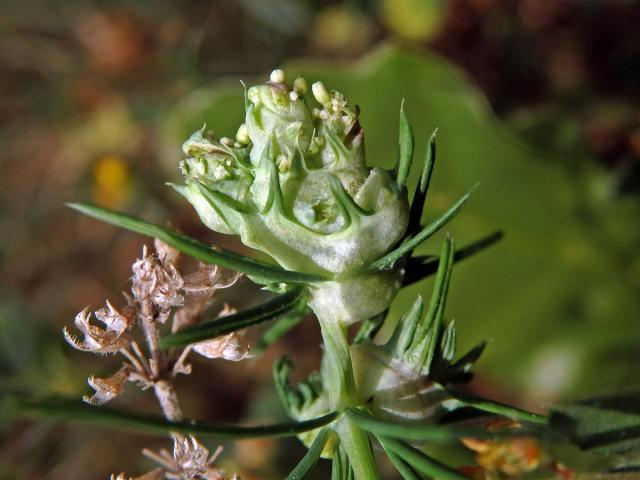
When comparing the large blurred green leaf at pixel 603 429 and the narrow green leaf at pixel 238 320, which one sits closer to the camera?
the narrow green leaf at pixel 238 320

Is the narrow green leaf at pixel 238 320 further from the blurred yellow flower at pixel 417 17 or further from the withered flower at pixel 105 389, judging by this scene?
the blurred yellow flower at pixel 417 17

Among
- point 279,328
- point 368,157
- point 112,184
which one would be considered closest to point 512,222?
point 368,157

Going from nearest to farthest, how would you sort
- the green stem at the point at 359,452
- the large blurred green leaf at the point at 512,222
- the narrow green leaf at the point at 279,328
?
the green stem at the point at 359,452 < the narrow green leaf at the point at 279,328 < the large blurred green leaf at the point at 512,222

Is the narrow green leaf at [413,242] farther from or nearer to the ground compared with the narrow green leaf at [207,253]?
farther from the ground

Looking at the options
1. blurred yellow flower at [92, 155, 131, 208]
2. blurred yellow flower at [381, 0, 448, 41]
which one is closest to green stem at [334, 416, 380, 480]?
blurred yellow flower at [381, 0, 448, 41]

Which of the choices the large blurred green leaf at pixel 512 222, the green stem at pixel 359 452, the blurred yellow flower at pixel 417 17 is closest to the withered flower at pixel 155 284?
the green stem at pixel 359 452

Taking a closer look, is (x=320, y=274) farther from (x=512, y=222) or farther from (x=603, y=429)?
(x=512, y=222)

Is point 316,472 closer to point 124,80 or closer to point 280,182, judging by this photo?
point 280,182
